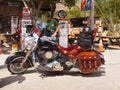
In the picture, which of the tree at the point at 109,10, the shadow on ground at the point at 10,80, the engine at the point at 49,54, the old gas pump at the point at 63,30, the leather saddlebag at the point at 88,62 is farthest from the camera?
the tree at the point at 109,10

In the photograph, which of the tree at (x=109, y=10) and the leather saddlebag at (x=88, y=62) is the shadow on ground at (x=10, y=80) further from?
the tree at (x=109, y=10)

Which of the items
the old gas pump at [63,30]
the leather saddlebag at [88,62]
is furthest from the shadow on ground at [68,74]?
the old gas pump at [63,30]

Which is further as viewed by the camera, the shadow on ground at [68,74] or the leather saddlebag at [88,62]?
the shadow on ground at [68,74]

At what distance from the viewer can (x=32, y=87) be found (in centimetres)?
902

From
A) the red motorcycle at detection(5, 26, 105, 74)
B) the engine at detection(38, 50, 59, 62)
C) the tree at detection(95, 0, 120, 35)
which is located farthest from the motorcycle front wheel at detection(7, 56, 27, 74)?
the tree at detection(95, 0, 120, 35)

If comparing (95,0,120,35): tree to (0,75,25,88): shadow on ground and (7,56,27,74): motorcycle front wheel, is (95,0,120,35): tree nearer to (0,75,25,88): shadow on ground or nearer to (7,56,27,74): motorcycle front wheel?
(7,56,27,74): motorcycle front wheel

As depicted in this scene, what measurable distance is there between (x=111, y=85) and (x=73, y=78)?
139 cm

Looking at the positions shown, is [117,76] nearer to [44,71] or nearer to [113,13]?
[44,71]

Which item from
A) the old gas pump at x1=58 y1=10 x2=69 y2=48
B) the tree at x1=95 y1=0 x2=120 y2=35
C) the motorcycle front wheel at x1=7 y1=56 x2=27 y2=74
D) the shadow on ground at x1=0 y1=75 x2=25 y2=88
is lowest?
the shadow on ground at x1=0 y1=75 x2=25 y2=88

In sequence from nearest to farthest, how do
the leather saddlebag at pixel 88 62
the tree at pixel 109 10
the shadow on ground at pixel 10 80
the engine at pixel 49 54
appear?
the shadow on ground at pixel 10 80, the leather saddlebag at pixel 88 62, the engine at pixel 49 54, the tree at pixel 109 10

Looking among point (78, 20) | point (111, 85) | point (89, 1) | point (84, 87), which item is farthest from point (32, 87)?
point (78, 20)

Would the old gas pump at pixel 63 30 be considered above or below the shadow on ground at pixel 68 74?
above

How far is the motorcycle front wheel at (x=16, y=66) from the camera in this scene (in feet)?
34.6

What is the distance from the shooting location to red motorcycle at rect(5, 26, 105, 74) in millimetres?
10156
